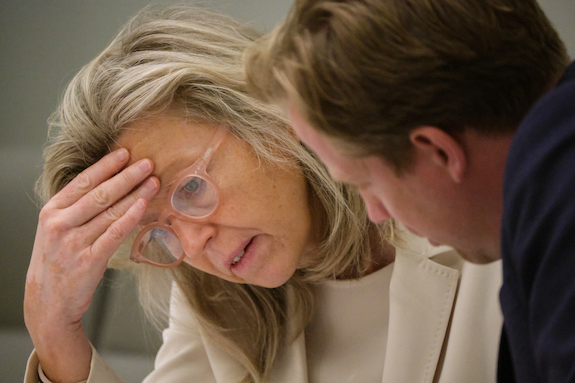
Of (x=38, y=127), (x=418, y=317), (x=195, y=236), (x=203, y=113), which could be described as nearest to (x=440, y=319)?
(x=418, y=317)

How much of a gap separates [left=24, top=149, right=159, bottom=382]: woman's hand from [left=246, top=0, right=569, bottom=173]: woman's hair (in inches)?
22.9

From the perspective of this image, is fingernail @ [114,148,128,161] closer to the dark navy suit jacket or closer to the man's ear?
the man's ear

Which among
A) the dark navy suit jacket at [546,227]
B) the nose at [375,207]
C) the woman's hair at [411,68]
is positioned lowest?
the nose at [375,207]

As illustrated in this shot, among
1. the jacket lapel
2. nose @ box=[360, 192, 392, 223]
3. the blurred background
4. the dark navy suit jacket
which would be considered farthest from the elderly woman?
the blurred background

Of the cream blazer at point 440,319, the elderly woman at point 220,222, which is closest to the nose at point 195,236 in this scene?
the elderly woman at point 220,222

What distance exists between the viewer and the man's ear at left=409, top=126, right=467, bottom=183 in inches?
23.3

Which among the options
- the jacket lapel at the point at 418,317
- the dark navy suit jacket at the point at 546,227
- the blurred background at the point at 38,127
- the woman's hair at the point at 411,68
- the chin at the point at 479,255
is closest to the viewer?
the dark navy suit jacket at the point at 546,227

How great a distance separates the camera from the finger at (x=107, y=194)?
109cm

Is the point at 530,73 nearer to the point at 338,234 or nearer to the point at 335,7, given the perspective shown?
the point at 335,7

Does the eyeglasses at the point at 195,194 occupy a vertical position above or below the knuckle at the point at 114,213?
above

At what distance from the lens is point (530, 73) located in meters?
0.61

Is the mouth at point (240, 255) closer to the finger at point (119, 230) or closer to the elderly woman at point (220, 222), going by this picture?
the elderly woman at point (220, 222)

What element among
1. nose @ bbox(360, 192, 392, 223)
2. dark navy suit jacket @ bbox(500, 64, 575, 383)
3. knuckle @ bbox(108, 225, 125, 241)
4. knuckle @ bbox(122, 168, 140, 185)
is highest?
dark navy suit jacket @ bbox(500, 64, 575, 383)

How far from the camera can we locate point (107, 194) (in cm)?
114
